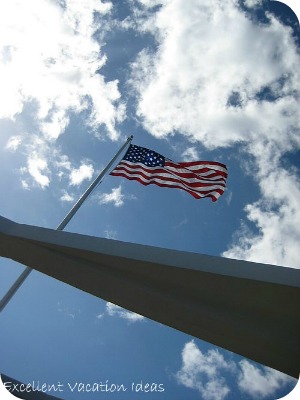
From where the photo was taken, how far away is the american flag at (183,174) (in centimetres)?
1159

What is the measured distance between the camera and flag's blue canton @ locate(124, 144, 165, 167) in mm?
12383

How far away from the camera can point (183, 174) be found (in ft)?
38.9

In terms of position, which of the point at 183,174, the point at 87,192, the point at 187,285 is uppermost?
the point at 183,174

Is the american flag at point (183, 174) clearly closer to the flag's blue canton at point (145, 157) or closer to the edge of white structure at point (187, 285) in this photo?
the flag's blue canton at point (145, 157)

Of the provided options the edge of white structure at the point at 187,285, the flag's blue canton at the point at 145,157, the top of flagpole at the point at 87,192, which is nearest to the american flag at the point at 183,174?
the flag's blue canton at the point at 145,157

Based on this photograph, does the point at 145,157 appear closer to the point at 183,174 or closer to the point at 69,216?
the point at 183,174

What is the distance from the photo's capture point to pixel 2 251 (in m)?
4.30

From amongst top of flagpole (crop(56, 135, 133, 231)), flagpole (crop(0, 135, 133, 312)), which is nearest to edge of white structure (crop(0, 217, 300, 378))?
flagpole (crop(0, 135, 133, 312))

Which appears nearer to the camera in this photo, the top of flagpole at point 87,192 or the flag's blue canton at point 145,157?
the top of flagpole at point 87,192

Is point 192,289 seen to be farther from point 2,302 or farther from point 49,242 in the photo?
point 2,302

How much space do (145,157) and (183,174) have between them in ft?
5.97

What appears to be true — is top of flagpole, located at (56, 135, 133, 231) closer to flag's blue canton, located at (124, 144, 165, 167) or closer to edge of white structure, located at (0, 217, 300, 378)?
flag's blue canton, located at (124, 144, 165, 167)

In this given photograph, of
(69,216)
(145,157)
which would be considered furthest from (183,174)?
(69,216)

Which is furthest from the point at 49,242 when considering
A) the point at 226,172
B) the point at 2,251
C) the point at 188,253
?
the point at 226,172
